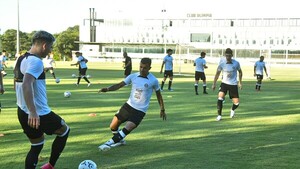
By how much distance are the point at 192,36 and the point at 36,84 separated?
94719mm

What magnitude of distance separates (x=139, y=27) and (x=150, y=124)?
95.6m

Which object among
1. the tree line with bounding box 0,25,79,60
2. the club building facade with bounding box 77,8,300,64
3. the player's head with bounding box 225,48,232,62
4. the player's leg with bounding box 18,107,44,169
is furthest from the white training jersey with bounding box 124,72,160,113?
the tree line with bounding box 0,25,79,60

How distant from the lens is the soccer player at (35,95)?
4.71 m

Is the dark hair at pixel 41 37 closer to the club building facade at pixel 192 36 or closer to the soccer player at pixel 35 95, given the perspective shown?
the soccer player at pixel 35 95

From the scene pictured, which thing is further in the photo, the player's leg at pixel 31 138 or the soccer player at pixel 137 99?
the soccer player at pixel 137 99

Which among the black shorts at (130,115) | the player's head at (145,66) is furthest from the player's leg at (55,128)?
the player's head at (145,66)

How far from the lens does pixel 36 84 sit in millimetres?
4949

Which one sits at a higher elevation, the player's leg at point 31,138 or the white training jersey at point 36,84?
the white training jersey at point 36,84

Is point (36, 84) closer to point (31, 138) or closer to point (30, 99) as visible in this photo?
point (30, 99)

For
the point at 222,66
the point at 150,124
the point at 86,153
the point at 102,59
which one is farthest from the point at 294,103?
the point at 102,59

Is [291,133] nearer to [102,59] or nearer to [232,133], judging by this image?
[232,133]

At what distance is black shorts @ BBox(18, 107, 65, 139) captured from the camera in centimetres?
502

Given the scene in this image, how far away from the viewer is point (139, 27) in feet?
342

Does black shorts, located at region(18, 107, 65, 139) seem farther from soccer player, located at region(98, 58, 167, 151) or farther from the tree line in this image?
the tree line
